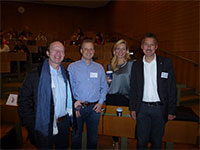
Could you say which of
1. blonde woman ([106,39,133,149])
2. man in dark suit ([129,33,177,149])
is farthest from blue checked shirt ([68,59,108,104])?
man in dark suit ([129,33,177,149])

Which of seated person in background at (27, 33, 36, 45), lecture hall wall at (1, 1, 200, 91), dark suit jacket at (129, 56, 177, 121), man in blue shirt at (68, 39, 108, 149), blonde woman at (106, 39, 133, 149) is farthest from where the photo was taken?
seated person in background at (27, 33, 36, 45)

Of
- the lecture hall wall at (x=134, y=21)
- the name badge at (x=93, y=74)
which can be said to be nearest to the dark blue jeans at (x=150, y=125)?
the name badge at (x=93, y=74)

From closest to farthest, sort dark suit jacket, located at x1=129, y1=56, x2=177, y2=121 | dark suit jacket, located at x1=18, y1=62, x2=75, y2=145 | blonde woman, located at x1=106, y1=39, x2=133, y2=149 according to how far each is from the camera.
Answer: dark suit jacket, located at x1=18, y1=62, x2=75, y2=145 → dark suit jacket, located at x1=129, y1=56, x2=177, y2=121 → blonde woman, located at x1=106, y1=39, x2=133, y2=149

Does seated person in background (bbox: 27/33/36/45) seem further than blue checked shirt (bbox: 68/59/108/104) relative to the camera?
Yes

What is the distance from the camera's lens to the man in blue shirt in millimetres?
1622

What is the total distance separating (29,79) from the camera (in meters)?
1.26

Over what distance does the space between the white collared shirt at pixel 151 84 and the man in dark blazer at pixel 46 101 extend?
74 cm

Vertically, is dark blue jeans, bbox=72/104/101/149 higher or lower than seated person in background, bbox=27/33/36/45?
lower

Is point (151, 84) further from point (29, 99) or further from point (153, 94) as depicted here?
point (29, 99)

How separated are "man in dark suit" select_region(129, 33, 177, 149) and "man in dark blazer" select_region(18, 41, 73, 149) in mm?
696

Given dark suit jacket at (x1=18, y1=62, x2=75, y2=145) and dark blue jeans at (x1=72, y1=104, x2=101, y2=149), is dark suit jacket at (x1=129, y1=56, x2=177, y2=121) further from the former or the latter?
dark suit jacket at (x1=18, y1=62, x2=75, y2=145)

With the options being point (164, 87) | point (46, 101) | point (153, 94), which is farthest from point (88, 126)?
point (164, 87)

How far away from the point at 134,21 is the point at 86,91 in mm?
7171

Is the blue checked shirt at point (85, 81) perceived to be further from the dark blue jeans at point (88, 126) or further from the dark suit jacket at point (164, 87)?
the dark suit jacket at point (164, 87)
